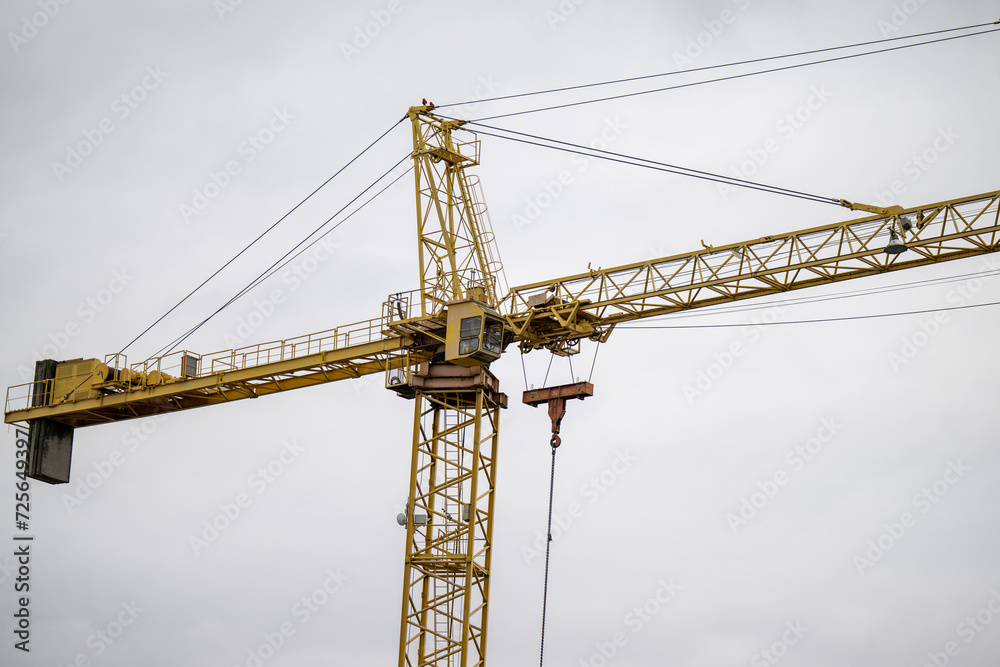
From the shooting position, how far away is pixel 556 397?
53.3 m

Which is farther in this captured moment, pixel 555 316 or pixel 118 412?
pixel 118 412

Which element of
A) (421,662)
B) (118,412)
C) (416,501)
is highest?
(118,412)

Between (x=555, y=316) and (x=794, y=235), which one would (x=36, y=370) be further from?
(x=794, y=235)

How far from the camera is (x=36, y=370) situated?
6481 centimetres

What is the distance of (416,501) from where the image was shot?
179ft

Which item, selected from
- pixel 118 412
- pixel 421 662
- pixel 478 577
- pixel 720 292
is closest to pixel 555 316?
pixel 720 292

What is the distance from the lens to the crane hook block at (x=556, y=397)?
173ft

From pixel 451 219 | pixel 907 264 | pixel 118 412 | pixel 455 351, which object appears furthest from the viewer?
pixel 118 412

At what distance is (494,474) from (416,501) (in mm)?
3037

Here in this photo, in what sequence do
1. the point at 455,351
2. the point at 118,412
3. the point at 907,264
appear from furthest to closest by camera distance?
1. the point at 118,412
2. the point at 455,351
3. the point at 907,264

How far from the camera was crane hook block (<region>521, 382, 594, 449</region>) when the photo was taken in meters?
52.7

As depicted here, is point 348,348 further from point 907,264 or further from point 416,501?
point 907,264

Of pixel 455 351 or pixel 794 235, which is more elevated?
pixel 794 235

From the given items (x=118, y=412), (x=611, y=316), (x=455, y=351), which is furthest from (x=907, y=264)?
(x=118, y=412)
